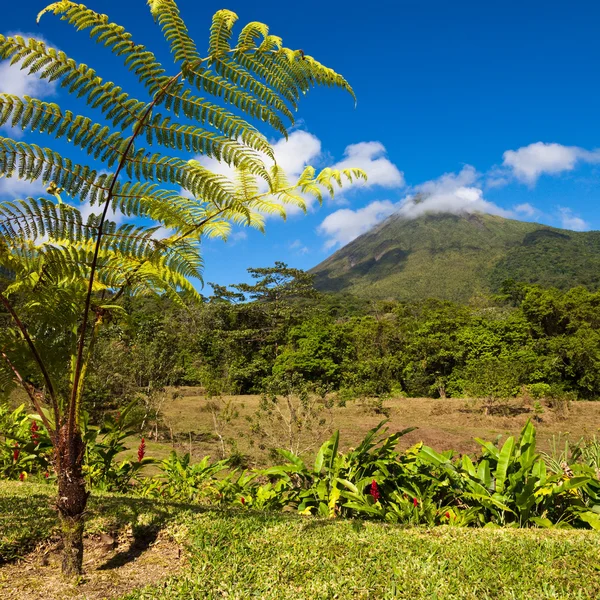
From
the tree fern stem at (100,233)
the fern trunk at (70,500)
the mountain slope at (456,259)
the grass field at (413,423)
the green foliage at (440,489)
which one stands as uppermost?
the mountain slope at (456,259)

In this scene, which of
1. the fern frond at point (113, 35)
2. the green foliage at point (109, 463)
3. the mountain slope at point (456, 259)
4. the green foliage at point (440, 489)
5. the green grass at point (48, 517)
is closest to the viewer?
the fern frond at point (113, 35)

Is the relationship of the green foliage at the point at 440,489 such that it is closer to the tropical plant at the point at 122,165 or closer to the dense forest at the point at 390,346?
the tropical plant at the point at 122,165

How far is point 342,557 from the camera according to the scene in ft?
7.38

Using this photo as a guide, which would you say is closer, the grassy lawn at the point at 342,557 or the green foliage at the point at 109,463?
the grassy lawn at the point at 342,557

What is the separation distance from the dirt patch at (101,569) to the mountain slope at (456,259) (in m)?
66.9

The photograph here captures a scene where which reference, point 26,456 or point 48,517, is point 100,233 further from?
point 26,456

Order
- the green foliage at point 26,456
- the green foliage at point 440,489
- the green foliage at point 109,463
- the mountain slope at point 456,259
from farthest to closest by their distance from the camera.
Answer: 1. the mountain slope at point 456,259
2. the green foliage at point 26,456
3. the green foliage at point 109,463
4. the green foliage at point 440,489

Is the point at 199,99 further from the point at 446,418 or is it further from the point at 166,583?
the point at 446,418

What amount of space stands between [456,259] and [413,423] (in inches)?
4396

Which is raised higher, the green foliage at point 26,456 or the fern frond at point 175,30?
the fern frond at point 175,30

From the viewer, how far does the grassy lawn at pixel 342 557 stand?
1934 mm

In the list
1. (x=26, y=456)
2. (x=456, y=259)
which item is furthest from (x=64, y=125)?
(x=456, y=259)

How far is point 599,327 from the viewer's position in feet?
90.2

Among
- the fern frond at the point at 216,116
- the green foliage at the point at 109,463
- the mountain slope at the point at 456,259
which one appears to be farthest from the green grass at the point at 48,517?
the mountain slope at the point at 456,259
